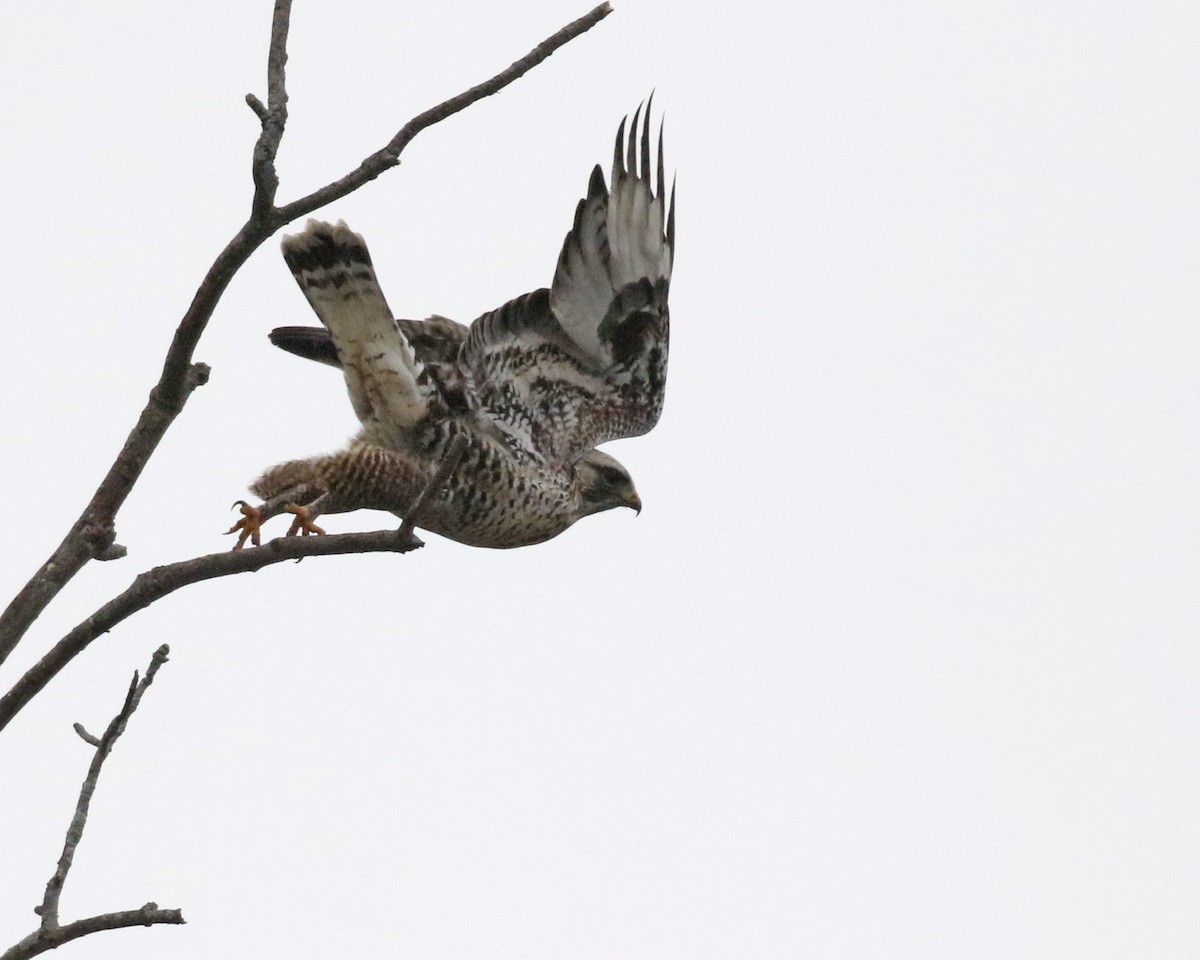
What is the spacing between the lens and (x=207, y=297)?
→ 314cm

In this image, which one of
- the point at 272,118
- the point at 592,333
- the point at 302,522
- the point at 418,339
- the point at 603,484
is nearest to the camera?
the point at 272,118

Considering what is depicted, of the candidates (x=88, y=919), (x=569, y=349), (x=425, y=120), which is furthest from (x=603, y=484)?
(x=88, y=919)

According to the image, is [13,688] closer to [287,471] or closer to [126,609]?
[126,609]

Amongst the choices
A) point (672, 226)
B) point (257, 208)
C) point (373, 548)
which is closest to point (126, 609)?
point (373, 548)

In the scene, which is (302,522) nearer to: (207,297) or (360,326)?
(360,326)


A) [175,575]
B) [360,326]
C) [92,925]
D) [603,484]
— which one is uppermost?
[603,484]

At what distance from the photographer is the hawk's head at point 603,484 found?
7.82m

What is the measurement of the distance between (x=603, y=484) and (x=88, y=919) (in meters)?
5.19

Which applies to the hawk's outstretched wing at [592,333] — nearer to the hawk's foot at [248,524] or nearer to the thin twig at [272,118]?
the hawk's foot at [248,524]

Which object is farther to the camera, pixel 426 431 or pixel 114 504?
pixel 426 431

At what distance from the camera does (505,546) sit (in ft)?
22.5

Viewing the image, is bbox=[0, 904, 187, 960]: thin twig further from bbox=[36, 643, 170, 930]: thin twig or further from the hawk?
the hawk

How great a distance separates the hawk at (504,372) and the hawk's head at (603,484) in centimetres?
34

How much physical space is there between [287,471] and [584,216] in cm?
170
